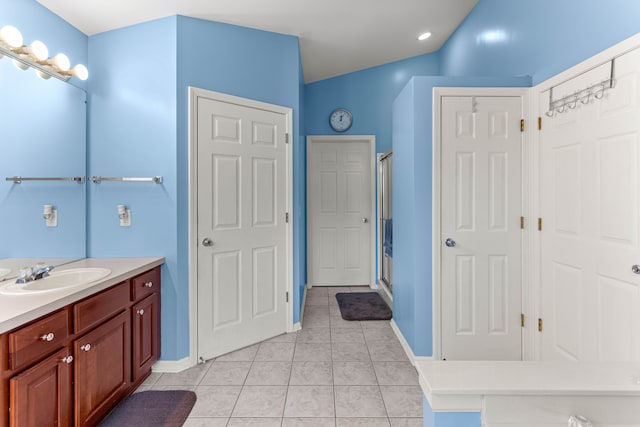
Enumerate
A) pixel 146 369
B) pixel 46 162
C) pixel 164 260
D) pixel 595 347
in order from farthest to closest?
pixel 164 260, pixel 146 369, pixel 46 162, pixel 595 347

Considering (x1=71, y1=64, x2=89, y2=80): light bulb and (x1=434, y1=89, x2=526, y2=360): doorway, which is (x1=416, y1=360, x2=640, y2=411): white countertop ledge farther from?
(x1=71, y1=64, x2=89, y2=80): light bulb

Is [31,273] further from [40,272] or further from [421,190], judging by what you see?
[421,190]

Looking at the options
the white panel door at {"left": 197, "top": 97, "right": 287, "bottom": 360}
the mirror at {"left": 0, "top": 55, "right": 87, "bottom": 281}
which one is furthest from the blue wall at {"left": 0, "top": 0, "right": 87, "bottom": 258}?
the white panel door at {"left": 197, "top": 97, "right": 287, "bottom": 360}

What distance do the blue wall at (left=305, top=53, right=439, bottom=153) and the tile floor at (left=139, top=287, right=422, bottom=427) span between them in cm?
259

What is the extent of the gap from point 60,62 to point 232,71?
111cm

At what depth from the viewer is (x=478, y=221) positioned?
7.19 ft

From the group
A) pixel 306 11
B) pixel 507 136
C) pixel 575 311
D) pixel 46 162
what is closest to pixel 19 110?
pixel 46 162

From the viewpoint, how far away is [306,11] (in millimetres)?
2562

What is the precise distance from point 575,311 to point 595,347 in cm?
20

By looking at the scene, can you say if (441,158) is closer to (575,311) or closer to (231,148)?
(575,311)

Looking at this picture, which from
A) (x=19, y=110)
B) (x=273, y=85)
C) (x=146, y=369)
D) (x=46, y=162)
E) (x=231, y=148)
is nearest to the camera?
(x=19, y=110)

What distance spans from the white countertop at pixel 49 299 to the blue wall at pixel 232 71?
414mm

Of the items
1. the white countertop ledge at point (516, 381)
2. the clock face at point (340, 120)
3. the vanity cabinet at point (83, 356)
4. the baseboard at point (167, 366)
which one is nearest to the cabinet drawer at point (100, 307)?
the vanity cabinet at point (83, 356)

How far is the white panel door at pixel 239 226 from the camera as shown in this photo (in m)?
2.35
